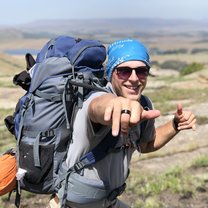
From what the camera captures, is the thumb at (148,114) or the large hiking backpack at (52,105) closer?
the thumb at (148,114)

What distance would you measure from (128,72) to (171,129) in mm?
748

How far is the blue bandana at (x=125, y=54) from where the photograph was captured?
3.07 meters

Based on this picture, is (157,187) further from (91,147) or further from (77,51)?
(77,51)

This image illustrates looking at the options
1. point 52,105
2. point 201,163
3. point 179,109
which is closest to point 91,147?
point 52,105

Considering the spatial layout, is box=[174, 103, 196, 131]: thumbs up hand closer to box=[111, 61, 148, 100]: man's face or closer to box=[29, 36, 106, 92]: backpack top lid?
box=[111, 61, 148, 100]: man's face

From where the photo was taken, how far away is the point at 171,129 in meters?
3.48

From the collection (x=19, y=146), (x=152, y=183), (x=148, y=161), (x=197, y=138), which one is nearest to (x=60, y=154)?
(x=19, y=146)

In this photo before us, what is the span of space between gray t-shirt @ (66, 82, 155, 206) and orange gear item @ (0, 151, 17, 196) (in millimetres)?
525

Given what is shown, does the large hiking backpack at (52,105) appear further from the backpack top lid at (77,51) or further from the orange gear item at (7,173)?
the orange gear item at (7,173)

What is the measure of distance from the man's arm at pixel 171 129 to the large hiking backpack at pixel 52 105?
72 centimetres

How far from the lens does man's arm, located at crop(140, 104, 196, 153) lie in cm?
319

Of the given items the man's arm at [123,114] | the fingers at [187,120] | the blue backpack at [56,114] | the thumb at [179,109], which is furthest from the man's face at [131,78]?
the man's arm at [123,114]

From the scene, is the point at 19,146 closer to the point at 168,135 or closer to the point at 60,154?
the point at 60,154

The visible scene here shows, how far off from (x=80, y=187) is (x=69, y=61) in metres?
0.89
